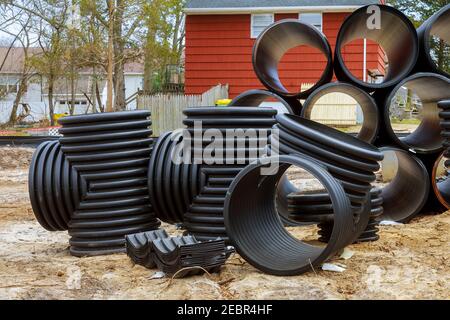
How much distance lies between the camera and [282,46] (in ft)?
31.7

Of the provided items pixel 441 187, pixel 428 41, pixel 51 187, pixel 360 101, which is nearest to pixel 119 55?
pixel 360 101

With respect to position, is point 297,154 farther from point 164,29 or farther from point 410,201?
point 164,29

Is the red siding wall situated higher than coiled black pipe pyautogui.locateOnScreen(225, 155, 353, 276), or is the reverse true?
the red siding wall

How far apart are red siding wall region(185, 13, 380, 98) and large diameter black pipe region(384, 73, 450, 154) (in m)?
12.5

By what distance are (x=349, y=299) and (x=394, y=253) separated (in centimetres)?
183

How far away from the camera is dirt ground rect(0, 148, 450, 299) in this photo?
14.4 ft

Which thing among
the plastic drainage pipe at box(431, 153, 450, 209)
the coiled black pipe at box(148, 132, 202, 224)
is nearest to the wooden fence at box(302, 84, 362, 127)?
the plastic drainage pipe at box(431, 153, 450, 209)

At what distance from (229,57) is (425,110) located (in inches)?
521

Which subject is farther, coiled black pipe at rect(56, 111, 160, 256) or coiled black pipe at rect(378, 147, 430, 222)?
coiled black pipe at rect(378, 147, 430, 222)

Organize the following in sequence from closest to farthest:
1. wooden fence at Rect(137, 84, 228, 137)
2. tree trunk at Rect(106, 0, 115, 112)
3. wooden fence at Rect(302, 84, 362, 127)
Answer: wooden fence at Rect(137, 84, 228, 137), wooden fence at Rect(302, 84, 362, 127), tree trunk at Rect(106, 0, 115, 112)

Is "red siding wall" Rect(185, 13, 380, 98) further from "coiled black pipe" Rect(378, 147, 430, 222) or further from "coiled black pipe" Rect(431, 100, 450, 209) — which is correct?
"coiled black pipe" Rect(378, 147, 430, 222)

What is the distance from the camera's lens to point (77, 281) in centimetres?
488

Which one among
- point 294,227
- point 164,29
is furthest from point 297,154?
point 164,29

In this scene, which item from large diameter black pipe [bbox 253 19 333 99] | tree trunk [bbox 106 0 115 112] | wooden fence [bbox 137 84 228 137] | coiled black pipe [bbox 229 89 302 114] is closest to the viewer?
large diameter black pipe [bbox 253 19 333 99]
